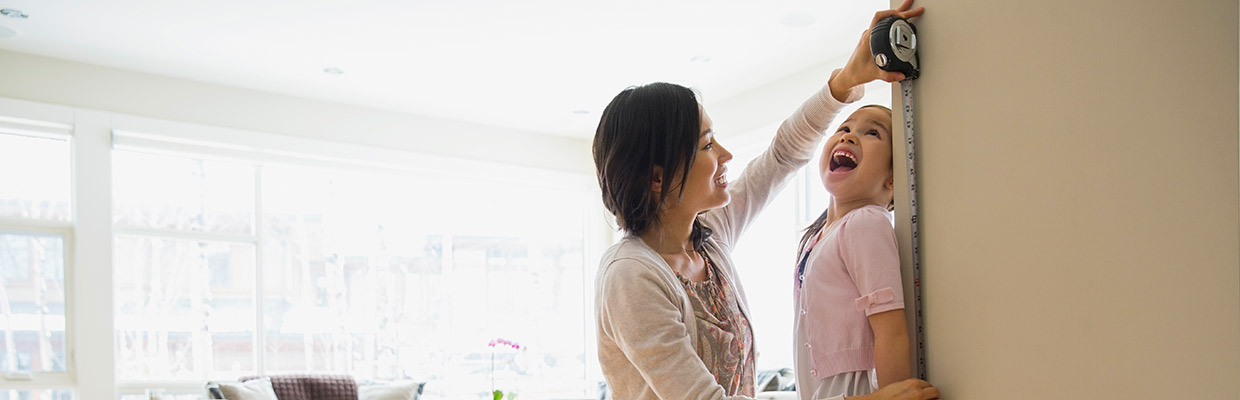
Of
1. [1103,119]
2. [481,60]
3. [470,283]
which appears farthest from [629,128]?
[470,283]

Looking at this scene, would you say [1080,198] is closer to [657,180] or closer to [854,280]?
[854,280]

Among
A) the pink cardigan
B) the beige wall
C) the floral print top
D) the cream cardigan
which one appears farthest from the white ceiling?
the beige wall

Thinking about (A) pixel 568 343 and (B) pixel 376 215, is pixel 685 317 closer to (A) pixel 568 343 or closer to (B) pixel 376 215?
(B) pixel 376 215

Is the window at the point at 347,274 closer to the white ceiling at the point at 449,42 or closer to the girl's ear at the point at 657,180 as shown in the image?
the white ceiling at the point at 449,42

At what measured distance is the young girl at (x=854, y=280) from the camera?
3.78 ft

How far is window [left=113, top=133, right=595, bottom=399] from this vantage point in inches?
211

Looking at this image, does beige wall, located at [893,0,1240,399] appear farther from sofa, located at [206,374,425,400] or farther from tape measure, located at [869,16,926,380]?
sofa, located at [206,374,425,400]

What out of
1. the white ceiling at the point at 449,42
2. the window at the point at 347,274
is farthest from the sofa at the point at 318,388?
the white ceiling at the point at 449,42

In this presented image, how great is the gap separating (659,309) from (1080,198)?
618 mm

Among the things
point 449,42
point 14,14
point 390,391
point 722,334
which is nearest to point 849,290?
point 722,334

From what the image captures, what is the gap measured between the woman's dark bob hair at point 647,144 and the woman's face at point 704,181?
0.04 feet

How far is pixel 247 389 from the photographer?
4.73 meters

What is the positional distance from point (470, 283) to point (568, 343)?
940 mm

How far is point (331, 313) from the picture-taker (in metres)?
5.90
